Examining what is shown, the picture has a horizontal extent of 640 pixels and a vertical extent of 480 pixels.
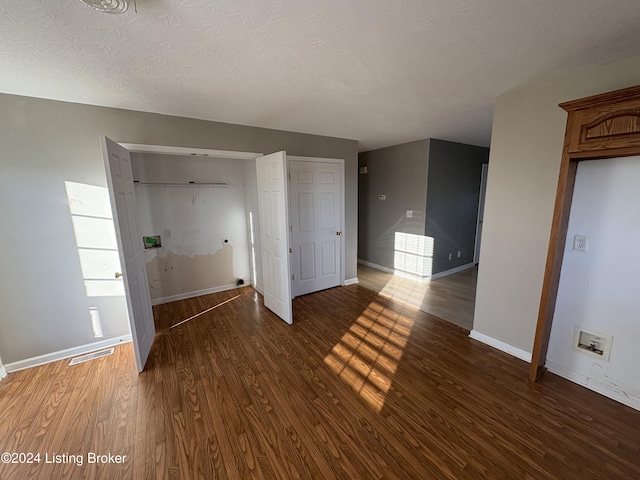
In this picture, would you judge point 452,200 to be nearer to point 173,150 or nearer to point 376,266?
point 376,266

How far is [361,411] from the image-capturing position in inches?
72.6

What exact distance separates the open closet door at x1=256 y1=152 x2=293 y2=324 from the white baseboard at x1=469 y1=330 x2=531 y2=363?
2.09 meters

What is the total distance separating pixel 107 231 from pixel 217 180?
170 centimetres

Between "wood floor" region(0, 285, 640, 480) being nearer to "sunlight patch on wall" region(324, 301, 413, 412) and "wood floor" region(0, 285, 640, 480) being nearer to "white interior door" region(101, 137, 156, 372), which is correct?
"sunlight patch on wall" region(324, 301, 413, 412)

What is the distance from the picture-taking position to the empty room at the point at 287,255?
1.43 m

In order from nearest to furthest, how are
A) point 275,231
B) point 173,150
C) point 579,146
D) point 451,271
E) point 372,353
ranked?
point 579,146, point 372,353, point 173,150, point 275,231, point 451,271

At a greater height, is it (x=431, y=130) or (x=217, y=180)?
(x=431, y=130)

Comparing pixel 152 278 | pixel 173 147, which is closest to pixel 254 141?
pixel 173 147

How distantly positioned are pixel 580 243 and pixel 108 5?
133 inches

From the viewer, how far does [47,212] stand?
2.33 metres

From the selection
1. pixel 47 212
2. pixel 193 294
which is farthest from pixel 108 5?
pixel 193 294

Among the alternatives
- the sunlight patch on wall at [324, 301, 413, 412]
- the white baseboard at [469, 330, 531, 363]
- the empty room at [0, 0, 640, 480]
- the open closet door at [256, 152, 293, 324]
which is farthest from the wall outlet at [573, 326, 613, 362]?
the open closet door at [256, 152, 293, 324]

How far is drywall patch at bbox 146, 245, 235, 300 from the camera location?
3.72 metres

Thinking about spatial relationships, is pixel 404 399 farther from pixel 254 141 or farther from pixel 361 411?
pixel 254 141
